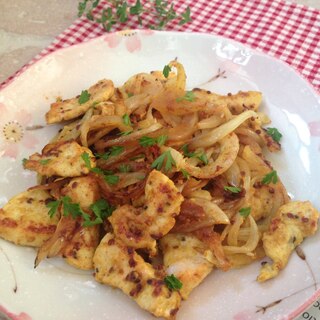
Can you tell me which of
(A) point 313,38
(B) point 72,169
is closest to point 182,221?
(B) point 72,169

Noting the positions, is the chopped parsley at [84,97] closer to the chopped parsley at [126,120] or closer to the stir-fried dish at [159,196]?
the stir-fried dish at [159,196]

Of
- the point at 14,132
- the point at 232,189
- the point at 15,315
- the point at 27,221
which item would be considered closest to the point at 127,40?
the point at 14,132

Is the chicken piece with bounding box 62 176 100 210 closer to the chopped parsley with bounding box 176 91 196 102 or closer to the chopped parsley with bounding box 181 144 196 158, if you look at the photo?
the chopped parsley with bounding box 181 144 196 158

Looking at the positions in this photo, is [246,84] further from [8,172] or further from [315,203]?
[8,172]

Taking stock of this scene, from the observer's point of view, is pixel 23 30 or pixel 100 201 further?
pixel 23 30

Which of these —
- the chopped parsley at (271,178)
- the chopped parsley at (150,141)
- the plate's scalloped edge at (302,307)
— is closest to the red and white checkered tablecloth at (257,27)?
the chopped parsley at (271,178)

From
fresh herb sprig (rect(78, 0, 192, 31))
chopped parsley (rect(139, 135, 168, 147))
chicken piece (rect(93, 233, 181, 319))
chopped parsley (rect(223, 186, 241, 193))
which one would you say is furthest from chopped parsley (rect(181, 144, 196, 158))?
fresh herb sprig (rect(78, 0, 192, 31))
